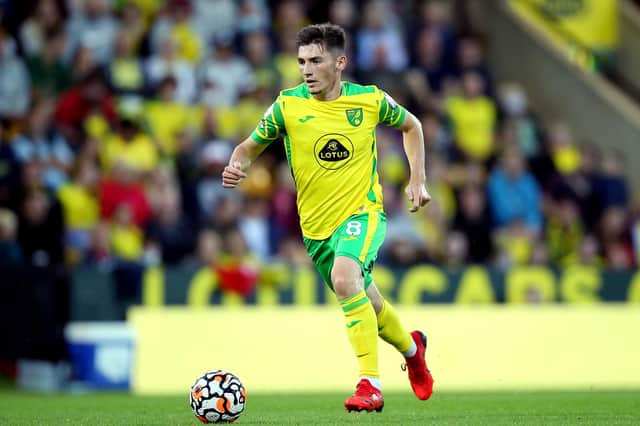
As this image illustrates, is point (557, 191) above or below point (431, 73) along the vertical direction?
below

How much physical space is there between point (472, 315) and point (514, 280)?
184 centimetres

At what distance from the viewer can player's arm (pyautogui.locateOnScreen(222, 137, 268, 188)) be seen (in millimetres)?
7668

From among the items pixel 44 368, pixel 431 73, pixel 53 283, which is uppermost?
pixel 431 73

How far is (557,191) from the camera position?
1644 centimetres

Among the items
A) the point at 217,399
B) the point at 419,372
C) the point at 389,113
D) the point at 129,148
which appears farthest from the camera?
the point at 129,148

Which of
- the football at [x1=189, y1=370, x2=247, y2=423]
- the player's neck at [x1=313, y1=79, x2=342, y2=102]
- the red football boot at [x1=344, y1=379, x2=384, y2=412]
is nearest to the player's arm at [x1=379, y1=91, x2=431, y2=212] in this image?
the player's neck at [x1=313, y1=79, x2=342, y2=102]

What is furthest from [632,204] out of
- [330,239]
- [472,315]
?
[330,239]

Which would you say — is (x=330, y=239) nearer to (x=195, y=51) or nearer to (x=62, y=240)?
(x=62, y=240)

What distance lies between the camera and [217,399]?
7242 millimetres

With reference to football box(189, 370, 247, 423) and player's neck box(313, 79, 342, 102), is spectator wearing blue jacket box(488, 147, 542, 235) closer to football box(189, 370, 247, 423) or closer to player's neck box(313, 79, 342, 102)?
player's neck box(313, 79, 342, 102)

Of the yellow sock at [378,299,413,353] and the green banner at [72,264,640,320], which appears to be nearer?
the yellow sock at [378,299,413,353]

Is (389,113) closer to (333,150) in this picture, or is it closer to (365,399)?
(333,150)

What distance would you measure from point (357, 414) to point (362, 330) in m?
0.61

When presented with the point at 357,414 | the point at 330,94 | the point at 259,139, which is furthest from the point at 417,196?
the point at 357,414
